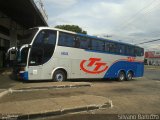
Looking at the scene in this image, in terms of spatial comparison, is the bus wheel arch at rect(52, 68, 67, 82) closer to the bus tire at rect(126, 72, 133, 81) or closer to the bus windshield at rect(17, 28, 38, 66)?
the bus windshield at rect(17, 28, 38, 66)

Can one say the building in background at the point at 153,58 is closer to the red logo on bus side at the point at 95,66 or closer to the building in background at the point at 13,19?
the building in background at the point at 13,19

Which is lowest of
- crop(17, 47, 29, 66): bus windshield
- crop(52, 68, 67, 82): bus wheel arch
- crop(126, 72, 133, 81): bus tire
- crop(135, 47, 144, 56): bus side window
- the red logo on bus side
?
crop(126, 72, 133, 81): bus tire

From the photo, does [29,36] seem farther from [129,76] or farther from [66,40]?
[129,76]

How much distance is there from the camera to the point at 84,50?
20031 mm

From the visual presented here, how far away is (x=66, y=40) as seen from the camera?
18.5 m

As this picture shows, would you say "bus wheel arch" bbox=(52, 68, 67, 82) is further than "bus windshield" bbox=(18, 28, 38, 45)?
Yes

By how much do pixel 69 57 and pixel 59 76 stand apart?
143 cm

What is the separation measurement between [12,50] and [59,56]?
9.54 feet

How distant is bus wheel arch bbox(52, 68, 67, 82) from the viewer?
59.3ft

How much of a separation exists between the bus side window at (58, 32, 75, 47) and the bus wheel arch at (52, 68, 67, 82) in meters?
1.62

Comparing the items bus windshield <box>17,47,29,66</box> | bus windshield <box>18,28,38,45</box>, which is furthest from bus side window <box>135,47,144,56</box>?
bus windshield <box>17,47,29,66</box>

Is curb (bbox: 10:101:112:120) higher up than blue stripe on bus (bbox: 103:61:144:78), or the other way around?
blue stripe on bus (bbox: 103:61:144:78)

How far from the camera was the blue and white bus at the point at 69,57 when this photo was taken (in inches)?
665

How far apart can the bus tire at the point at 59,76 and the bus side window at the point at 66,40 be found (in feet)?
5.73
